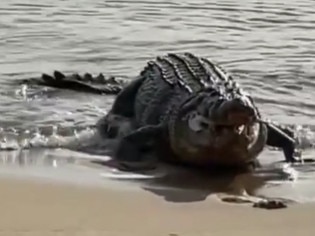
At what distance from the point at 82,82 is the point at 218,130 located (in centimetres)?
282

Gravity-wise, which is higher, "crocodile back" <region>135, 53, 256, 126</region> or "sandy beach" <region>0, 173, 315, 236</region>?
"crocodile back" <region>135, 53, 256, 126</region>

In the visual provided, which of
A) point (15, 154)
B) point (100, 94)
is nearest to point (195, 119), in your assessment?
point (15, 154)

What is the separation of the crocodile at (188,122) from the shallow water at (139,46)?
10.9 inches

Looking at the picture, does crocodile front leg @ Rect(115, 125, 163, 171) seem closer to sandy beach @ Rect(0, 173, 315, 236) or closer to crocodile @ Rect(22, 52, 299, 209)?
crocodile @ Rect(22, 52, 299, 209)

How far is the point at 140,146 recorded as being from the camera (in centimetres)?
611

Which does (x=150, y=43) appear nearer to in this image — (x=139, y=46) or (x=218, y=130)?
(x=139, y=46)

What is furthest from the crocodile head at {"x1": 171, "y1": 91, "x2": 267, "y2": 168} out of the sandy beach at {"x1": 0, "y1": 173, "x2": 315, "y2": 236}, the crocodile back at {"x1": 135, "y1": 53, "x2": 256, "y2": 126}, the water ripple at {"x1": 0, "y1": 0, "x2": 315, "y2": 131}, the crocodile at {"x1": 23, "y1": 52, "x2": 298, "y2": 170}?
the water ripple at {"x1": 0, "y1": 0, "x2": 315, "y2": 131}

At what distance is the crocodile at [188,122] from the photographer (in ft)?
18.2

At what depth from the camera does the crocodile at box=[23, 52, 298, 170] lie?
5.54 metres

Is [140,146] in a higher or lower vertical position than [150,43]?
lower

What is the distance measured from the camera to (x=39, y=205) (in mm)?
4648

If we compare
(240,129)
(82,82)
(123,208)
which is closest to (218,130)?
(240,129)

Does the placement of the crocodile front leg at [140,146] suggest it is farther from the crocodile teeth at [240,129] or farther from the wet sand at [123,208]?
the crocodile teeth at [240,129]

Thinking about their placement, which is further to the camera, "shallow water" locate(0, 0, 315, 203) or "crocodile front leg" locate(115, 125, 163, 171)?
"shallow water" locate(0, 0, 315, 203)
